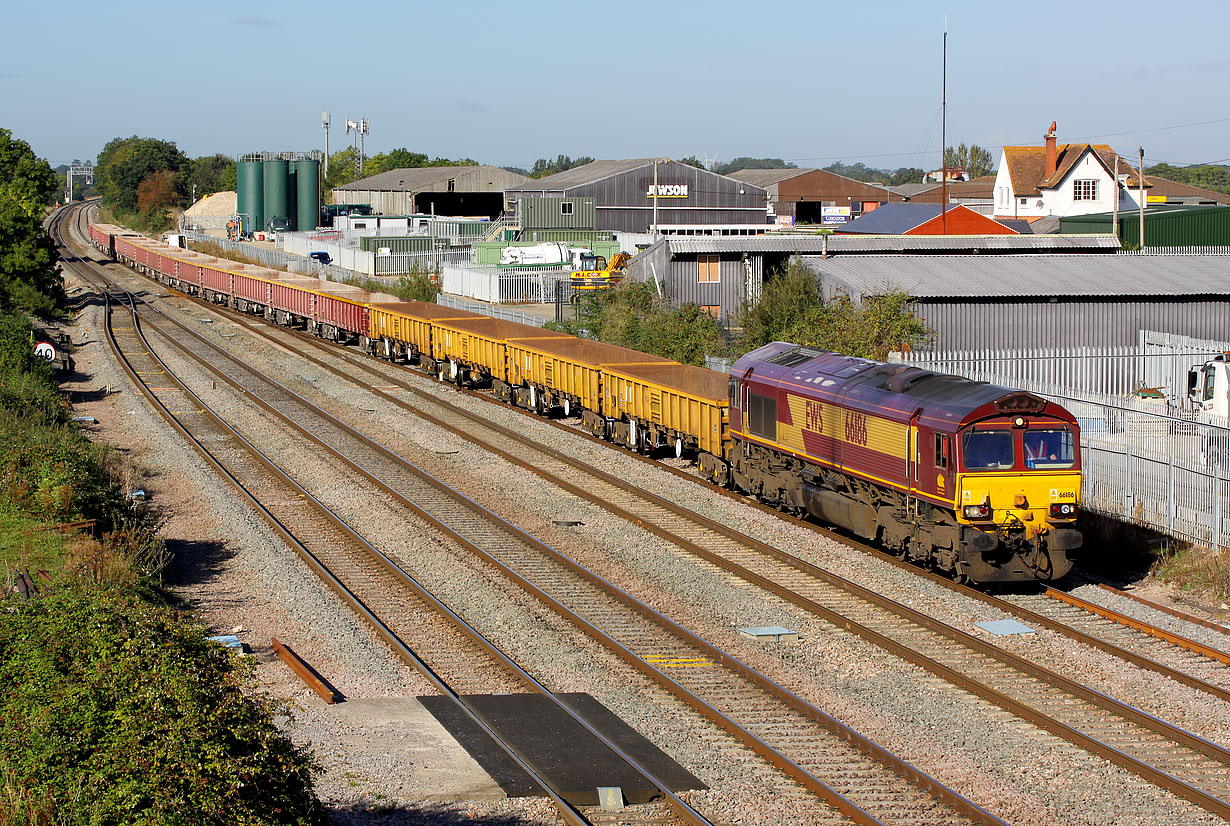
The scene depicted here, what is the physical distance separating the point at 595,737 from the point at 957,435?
716cm

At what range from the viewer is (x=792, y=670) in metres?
13.7

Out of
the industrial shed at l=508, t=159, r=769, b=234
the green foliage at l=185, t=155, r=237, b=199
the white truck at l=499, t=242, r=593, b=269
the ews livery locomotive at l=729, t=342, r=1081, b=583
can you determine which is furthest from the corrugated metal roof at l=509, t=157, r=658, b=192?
the green foliage at l=185, t=155, r=237, b=199

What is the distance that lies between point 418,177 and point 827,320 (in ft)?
314

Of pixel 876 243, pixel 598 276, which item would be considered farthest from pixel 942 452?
pixel 598 276

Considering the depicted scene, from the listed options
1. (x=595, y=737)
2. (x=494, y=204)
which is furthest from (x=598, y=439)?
(x=494, y=204)

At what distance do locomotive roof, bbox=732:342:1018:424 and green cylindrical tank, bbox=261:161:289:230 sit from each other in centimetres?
10440

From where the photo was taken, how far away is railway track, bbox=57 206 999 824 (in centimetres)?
1042

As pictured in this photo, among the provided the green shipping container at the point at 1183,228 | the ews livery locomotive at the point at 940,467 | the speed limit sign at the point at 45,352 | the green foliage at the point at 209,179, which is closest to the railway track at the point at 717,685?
the ews livery locomotive at the point at 940,467

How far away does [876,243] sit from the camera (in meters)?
44.4

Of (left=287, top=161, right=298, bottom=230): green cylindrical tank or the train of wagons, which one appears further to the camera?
(left=287, top=161, right=298, bottom=230): green cylindrical tank

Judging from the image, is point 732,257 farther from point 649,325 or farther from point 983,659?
point 983,659

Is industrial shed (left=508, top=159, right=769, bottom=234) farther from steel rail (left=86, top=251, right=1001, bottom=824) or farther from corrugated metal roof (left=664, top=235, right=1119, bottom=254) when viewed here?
steel rail (left=86, top=251, right=1001, bottom=824)

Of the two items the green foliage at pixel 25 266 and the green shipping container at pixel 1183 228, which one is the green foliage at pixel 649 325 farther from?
the green shipping container at pixel 1183 228

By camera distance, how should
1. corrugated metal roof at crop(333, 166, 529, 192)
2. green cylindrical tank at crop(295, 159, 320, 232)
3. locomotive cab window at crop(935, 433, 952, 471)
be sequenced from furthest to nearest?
green cylindrical tank at crop(295, 159, 320, 232) → corrugated metal roof at crop(333, 166, 529, 192) → locomotive cab window at crop(935, 433, 952, 471)
